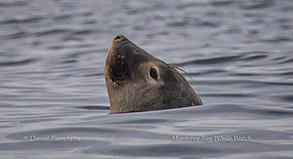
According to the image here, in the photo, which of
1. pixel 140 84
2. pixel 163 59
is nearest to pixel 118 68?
pixel 140 84

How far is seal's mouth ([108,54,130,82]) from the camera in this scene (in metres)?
7.27

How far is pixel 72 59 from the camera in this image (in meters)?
15.4

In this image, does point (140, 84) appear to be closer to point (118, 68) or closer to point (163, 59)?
point (118, 68)

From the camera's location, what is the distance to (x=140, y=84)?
284 inches

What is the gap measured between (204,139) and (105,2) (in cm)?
2356

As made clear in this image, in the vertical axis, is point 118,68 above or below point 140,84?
above

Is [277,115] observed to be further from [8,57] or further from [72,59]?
[8,57]

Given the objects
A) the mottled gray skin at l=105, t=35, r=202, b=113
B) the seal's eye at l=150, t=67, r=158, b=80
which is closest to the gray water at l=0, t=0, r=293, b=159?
the mottled gray skin at l=105, t=35, r=202, b=113

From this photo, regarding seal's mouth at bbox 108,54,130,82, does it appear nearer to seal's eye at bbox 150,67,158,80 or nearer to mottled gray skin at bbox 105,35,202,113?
mottled gray skin at bbox 105,35,202,113

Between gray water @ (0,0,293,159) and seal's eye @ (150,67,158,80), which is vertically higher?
seal's eye @ (150,67,158,80)

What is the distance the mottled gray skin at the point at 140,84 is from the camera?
7180 millimetres

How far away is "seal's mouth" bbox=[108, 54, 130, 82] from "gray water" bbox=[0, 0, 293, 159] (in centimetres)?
36

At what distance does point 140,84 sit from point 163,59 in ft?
23.4

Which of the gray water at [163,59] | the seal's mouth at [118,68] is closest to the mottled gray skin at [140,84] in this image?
the seal's mouth at [118,68]
